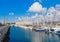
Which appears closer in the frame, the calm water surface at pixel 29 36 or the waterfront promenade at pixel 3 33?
the calm water surface at pixel 29 36

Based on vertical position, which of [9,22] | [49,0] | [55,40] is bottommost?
[55,40]

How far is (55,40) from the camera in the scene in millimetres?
4926

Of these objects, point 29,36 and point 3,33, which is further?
point 3,33

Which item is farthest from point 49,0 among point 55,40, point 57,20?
point 55,40

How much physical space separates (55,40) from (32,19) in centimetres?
53

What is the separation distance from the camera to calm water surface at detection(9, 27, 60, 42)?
489 centimetres

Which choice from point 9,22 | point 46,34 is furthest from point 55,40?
point 9,22

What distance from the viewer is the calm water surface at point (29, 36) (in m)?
4.89

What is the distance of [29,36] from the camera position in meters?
4.90

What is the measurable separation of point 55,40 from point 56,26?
9.3 inches

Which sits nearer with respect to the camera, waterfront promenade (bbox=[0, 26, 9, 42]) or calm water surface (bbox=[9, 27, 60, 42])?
calm water surface (bbox=[9, 27, 60, 42])

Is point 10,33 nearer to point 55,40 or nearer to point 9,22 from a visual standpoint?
point 9,22

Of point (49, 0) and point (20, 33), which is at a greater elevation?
point (49, 0)

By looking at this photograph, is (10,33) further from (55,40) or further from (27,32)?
(55,40)
